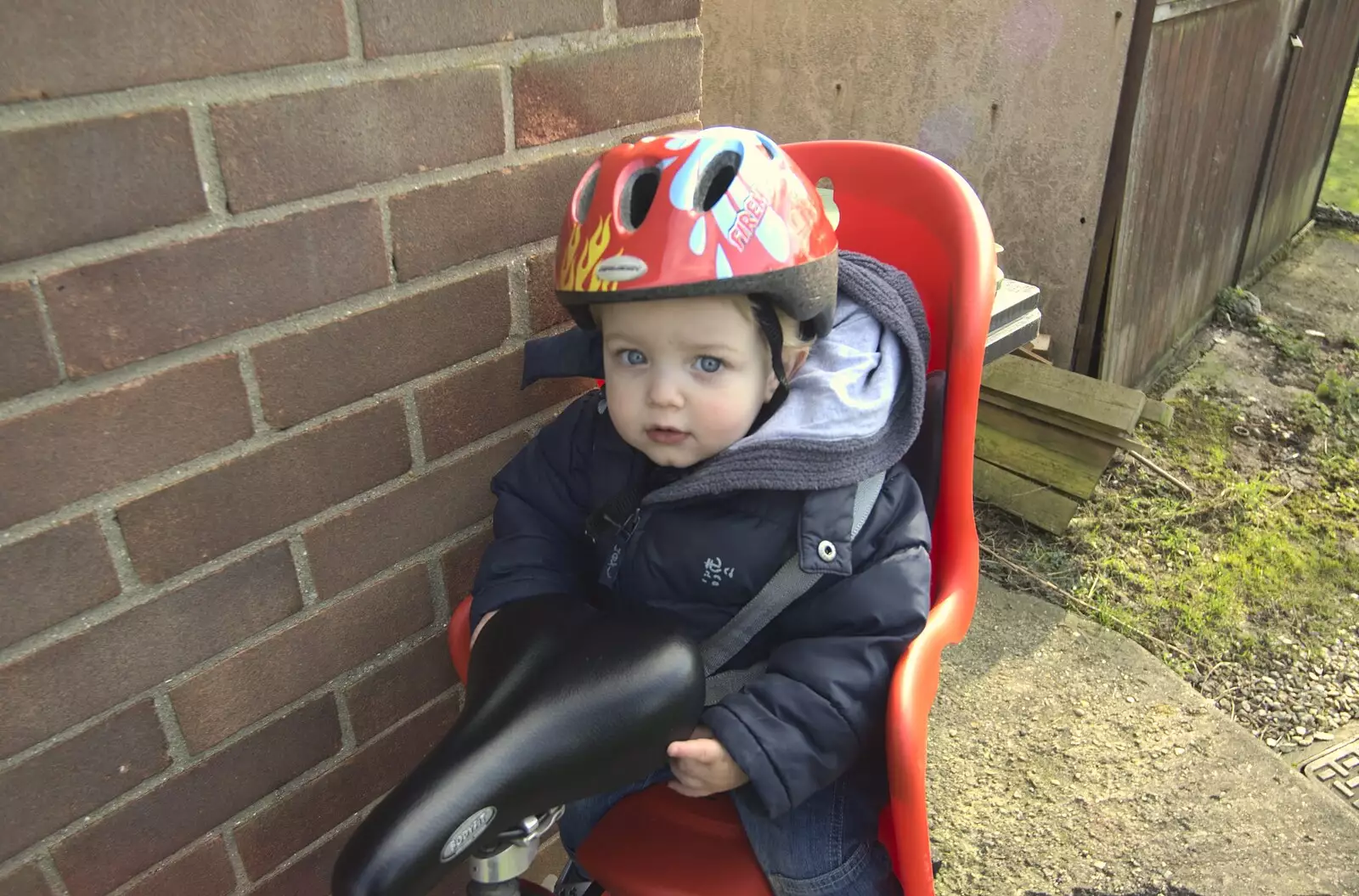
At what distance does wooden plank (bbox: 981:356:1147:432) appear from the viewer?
3420 millimetres

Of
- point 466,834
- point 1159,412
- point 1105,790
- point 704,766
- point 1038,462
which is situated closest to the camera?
point 466,834

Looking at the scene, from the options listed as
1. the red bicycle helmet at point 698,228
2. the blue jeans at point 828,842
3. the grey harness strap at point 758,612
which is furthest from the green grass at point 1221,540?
the red bicycle helmet at point 698,228

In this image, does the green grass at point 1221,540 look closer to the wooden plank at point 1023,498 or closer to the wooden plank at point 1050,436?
the wooden plank at point 1023,498

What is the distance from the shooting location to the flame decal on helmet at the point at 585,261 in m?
1.37

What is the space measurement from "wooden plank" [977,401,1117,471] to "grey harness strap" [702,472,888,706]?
1.99 metres

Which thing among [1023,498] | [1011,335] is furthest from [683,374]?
[1023,498]

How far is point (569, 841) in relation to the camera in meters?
1.68

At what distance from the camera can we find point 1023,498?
3.48 m

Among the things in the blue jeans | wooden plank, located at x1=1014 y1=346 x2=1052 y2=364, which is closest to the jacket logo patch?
the blue jeans

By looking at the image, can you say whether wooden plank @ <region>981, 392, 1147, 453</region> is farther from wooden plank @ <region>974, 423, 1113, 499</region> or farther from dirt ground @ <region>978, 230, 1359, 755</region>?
dirt ground @ <region>978, 230, 1359, 755</region>

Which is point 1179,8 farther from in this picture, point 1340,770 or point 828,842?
point 828,842

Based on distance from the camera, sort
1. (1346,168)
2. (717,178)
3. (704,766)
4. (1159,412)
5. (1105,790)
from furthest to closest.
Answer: (1346,168), (1159,412), (1105,790), (717,178), (704,766)

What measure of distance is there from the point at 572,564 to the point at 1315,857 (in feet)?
5.95

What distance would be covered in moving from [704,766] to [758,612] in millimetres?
244
